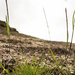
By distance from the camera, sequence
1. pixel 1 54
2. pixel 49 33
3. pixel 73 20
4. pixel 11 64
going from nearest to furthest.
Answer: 1. pixel 73 20
2. pixel 49 33
3. pixel 11 64
4. pixel 1 54

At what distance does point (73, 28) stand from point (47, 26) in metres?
0.27

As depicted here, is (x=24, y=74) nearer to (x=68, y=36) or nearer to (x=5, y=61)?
(x=68, y=36)

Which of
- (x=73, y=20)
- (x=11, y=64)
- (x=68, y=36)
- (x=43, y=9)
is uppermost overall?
(x=43, y=9)

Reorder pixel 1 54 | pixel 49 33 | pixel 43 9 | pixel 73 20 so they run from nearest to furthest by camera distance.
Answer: pixel 73 20, pixel 43 9, pixel 49 33, pixel 1 54

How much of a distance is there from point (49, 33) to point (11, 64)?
1228 mm

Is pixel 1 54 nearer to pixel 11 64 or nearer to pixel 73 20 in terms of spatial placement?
pixel 11 64

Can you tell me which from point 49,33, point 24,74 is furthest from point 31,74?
point 49,33

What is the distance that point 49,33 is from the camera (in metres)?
0.89

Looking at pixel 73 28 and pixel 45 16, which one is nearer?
pixel 73 28

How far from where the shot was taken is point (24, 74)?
0.97 metres

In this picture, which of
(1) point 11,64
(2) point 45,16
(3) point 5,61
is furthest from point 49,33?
(3) point 5,61

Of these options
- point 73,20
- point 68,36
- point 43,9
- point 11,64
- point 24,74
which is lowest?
point 11,64

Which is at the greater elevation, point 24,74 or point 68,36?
point 68,36

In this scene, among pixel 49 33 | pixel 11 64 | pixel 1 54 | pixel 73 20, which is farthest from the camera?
pixel 1 54
